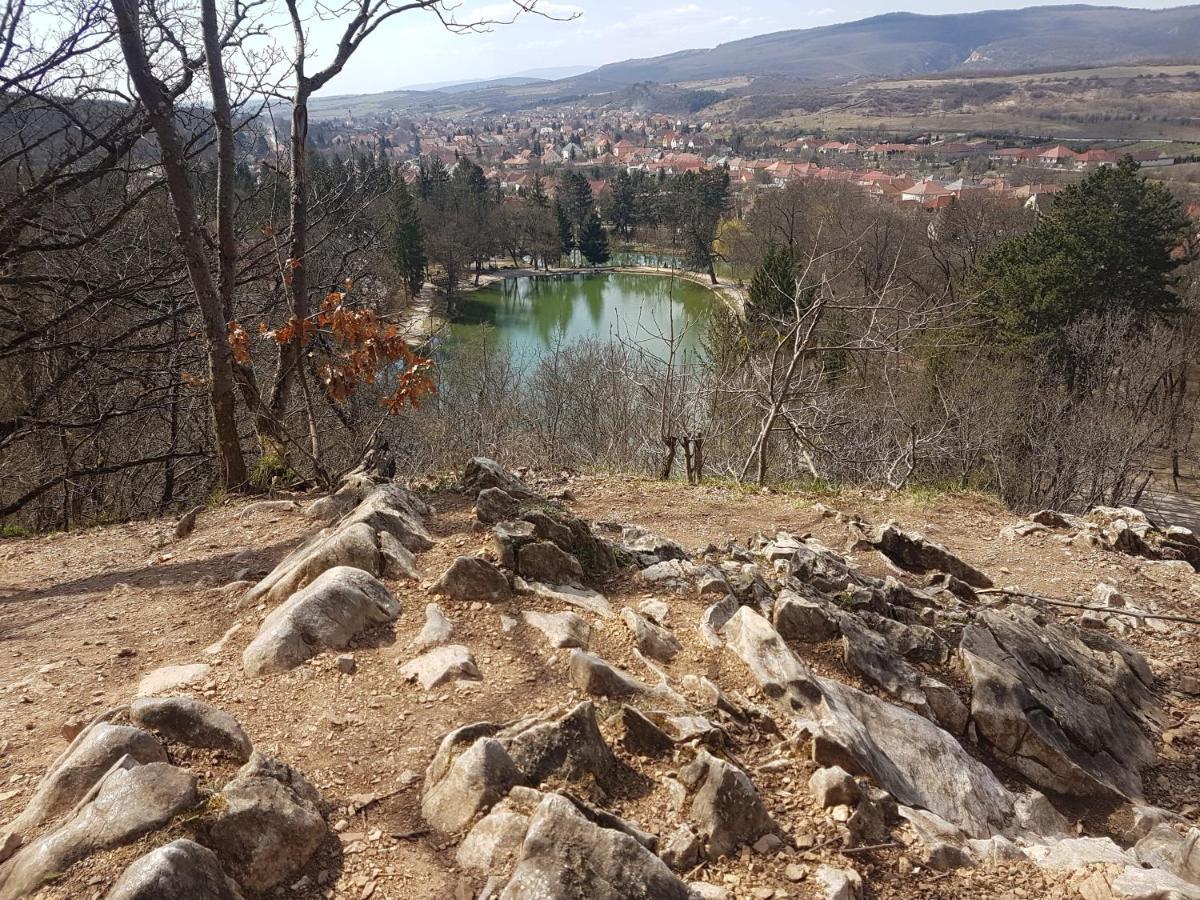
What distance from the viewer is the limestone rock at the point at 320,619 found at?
3748mm

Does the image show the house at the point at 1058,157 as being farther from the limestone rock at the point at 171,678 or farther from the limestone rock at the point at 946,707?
the limestone rock at the point at 171,678

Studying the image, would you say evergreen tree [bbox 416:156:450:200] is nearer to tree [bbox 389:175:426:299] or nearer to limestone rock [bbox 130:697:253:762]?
tree [bbox 389:175:426:299]

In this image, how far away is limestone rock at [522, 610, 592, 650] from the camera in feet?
13.3

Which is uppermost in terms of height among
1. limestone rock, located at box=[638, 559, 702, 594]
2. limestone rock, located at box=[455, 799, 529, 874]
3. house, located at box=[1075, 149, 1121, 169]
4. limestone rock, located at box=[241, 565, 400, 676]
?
house, located at box=[1075, 149, 1121, 169]

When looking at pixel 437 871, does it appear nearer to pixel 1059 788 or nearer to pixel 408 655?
pixel 408 655

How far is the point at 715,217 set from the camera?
6116 centimetres

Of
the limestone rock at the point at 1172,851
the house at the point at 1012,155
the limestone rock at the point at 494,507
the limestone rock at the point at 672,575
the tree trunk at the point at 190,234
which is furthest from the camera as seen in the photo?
the house at the point at 1012,155

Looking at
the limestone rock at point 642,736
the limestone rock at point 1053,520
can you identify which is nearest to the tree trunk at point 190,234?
the limestone rock at point 642,736

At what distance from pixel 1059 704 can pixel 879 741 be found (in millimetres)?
1683

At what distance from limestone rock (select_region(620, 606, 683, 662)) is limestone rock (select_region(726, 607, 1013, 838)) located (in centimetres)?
35

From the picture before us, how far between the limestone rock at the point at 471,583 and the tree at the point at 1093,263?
71.4ft

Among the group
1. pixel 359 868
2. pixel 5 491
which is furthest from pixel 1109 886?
pixel 5 491

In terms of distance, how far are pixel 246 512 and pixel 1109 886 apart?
241 inches

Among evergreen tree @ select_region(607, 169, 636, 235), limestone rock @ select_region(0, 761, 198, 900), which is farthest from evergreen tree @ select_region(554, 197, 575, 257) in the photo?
limestone rock @ select_region(0, 761, 198, 900)
